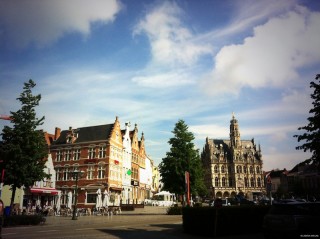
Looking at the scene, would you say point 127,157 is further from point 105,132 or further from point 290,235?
point 290,235

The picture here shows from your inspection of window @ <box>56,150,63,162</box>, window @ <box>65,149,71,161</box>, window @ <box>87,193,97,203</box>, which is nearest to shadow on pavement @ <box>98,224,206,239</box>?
window @ <box>87,193,97,203</box>

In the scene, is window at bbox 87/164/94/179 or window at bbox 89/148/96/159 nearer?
window at bbox 87/164/94/179

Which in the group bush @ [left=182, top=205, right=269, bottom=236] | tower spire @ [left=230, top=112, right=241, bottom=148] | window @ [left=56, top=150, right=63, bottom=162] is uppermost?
tower spire @ [left=230, top=112, right=241, bottom=148]

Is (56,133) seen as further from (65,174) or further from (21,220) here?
(21,220)

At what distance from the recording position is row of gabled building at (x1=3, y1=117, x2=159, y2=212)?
1838 inches

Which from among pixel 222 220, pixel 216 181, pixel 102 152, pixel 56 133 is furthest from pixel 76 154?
pixel 216 181

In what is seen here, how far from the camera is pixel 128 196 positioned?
2188 inches

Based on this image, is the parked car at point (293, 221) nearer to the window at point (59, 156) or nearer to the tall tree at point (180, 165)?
the tall tree at point (180, 165)

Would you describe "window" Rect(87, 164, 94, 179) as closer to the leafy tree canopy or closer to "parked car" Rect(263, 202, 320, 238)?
the leafy tree canopy

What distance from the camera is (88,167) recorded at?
49.1m

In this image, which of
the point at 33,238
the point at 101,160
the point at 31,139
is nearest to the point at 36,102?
the point at 31,139

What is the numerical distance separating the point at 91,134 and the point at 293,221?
44.8m

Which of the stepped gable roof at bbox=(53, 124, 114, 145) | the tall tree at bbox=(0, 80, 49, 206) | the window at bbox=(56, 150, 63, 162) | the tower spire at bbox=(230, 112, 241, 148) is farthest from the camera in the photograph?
the tower spire at bbox=(230, 112, 241, 148)

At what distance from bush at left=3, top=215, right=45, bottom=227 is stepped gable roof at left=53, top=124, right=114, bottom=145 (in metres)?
26.7
